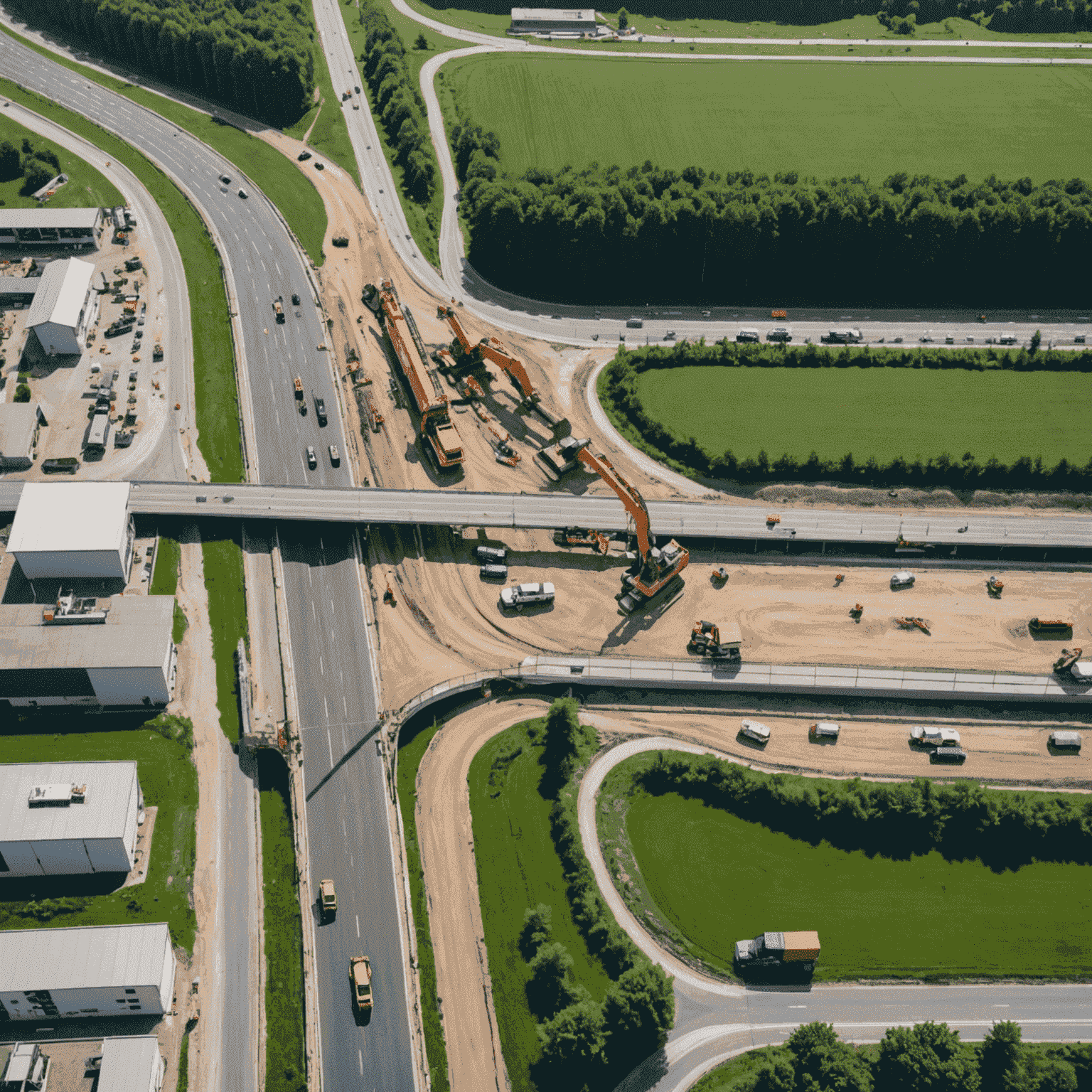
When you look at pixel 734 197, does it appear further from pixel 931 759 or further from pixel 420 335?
pixel 931 759

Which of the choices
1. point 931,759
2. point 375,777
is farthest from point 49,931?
point 931,759

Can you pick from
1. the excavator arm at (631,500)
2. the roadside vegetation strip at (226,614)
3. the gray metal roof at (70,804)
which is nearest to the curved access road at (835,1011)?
the excavator arm at (631,500)

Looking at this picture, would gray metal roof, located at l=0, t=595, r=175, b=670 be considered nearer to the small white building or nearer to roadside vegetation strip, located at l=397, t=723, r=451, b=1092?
roadside vegetation strip, located at l=397, t=723, r=451, b=1092

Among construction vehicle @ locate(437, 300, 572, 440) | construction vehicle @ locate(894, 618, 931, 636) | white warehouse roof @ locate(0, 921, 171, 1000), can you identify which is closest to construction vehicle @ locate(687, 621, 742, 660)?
construction vehicle @ locate(894, 618, 931, 636)

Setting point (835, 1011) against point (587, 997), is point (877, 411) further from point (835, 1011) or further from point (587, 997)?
point (587, 997)

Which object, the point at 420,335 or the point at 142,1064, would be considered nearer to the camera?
the point at 142,1064

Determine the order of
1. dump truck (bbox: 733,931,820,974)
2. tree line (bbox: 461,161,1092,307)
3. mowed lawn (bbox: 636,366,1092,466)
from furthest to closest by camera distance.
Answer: tree line (bbox: 461,161,1092,307) → mowed lawn (bbox: 636,366,1092,466) → dump truck (bbox: 733,931,820,974)

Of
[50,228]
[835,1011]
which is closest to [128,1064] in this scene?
[835,1011]
